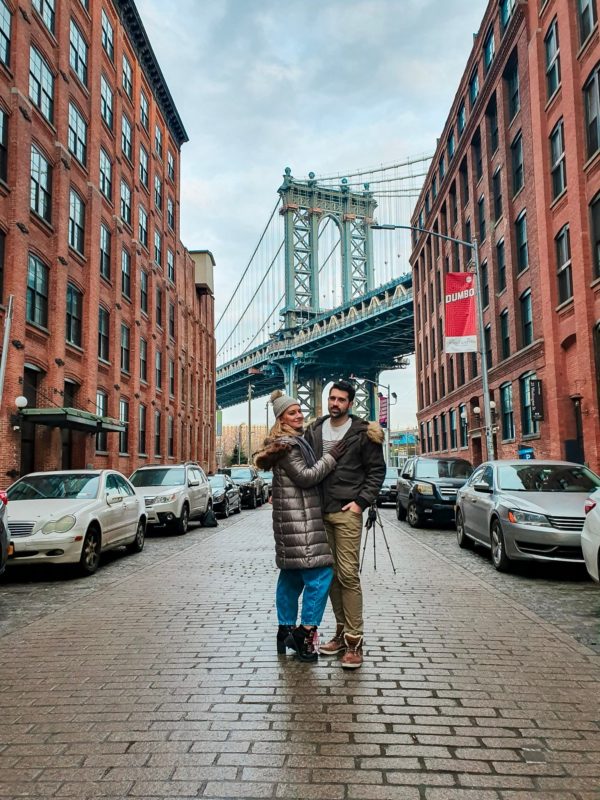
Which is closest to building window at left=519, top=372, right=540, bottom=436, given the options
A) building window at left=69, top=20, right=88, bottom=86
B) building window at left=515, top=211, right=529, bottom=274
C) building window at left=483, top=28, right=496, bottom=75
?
building window at left=515, top=211, right=529, bottom=274

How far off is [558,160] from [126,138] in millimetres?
18648

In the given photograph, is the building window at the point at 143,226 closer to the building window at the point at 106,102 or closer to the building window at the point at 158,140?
the building window at the point at 106,102

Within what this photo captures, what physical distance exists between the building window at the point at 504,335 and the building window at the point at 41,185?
17572 millimetres

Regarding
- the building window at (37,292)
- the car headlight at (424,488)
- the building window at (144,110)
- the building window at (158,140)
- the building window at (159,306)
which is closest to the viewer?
the car headlight at (424,488)

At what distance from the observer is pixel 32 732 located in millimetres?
3660

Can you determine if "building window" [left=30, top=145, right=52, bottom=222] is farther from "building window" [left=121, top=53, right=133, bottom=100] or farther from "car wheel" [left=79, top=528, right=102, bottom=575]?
"car wheel" [left=79, top=528, right=102, bottom=575]

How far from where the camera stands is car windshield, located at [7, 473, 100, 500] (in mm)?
10211

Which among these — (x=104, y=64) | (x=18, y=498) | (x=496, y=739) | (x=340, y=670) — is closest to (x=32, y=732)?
(x=340, y=670)

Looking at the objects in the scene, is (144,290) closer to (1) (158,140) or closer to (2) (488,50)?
(1) (158,140)

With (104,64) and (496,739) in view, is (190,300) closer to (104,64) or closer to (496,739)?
(104,64)

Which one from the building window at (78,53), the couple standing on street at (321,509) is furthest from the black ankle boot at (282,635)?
the building window at (78,53)

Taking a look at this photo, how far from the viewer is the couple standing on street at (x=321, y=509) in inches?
185

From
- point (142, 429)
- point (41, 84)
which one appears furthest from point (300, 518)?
point (142, 429)

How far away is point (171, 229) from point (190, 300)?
217 inches
